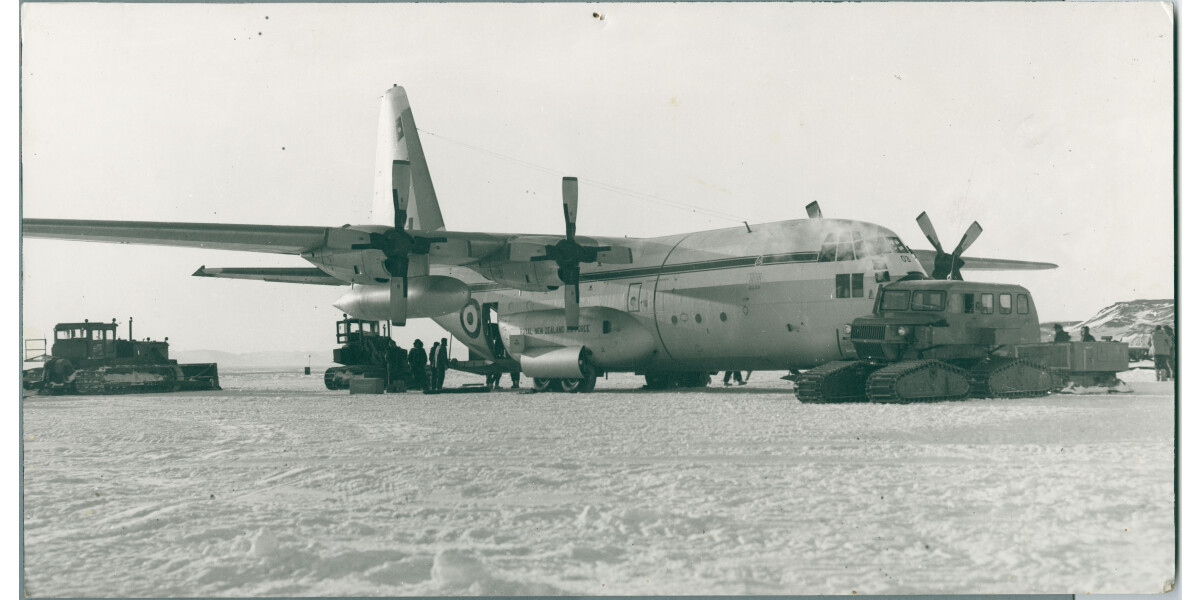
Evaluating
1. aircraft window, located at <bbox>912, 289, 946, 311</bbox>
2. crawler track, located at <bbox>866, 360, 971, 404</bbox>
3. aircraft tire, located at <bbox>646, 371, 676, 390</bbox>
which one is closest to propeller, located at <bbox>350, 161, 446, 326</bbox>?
aircraft tire, located at <bbox>646, 371, 676, 390</bbox>

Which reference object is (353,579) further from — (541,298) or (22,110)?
(541,298)

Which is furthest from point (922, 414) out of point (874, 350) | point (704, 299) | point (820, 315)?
point (704, 299)

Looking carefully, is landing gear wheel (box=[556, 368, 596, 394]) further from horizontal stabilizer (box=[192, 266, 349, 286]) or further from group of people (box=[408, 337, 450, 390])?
horizontal stabilizer (box=[192, 266, 349, 286])

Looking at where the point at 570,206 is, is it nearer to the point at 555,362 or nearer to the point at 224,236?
the point at 555,362

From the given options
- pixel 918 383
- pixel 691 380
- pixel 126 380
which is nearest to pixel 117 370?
pixel 126 380

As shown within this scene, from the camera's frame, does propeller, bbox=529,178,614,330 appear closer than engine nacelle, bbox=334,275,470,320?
No

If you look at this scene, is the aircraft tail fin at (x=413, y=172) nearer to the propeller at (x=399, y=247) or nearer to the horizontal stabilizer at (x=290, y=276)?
the horizontal stabilizer at (x=290, y=276)
